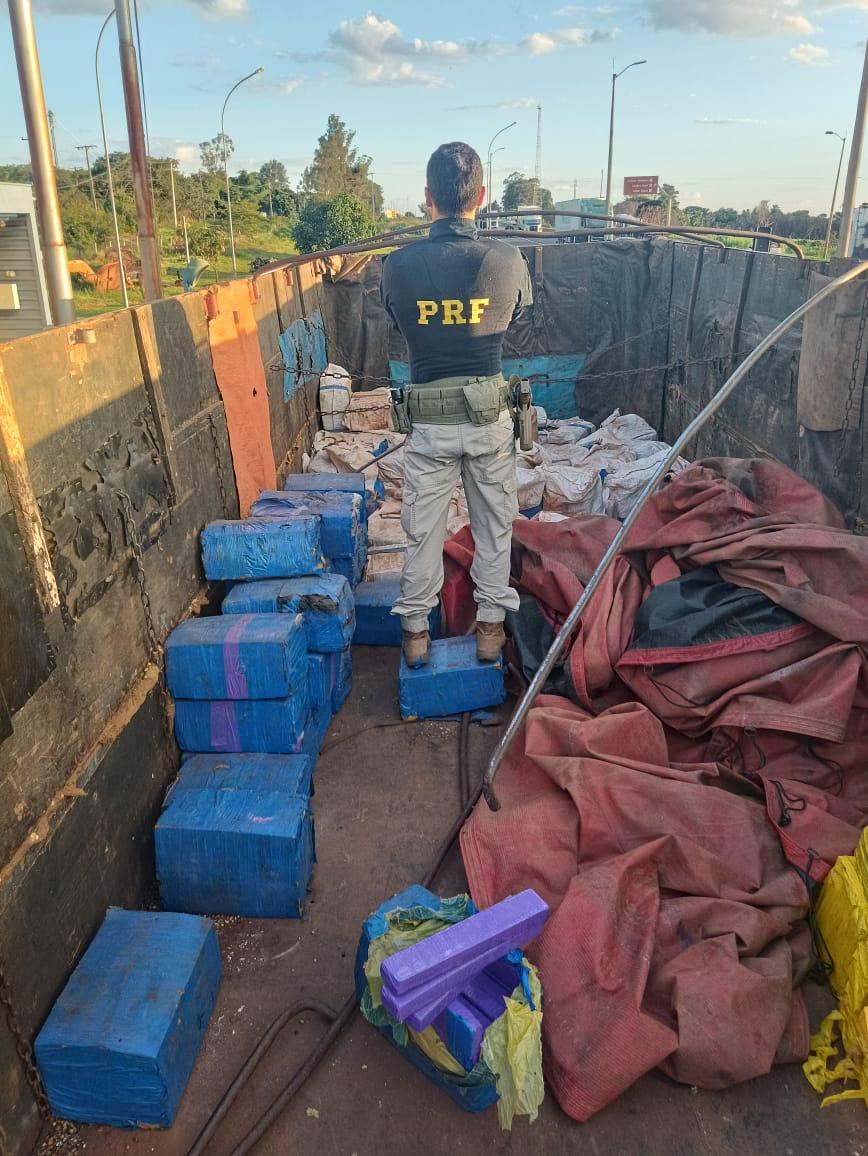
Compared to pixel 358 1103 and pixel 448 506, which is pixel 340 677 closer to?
pixel 448 506

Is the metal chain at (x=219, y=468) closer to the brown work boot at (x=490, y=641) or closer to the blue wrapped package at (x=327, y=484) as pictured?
the blue wrapped package at (x=327, y=484)

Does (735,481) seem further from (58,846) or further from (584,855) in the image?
(58,846)

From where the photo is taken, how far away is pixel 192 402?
4059 millimetres

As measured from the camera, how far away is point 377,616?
16.0ft

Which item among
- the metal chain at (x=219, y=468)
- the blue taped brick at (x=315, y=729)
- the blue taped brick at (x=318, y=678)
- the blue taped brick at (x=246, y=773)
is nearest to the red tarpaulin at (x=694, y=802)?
the blue taped brick at (x=246, y=773)

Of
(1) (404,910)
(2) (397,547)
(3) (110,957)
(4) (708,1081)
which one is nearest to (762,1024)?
(4) (708,1081)

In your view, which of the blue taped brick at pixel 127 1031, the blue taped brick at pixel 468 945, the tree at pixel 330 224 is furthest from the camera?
the tree at pixel 330 224

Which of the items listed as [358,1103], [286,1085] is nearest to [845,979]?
[358,1103]

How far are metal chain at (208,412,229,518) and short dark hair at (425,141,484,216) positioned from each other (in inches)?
63.8

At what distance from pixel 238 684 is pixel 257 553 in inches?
33.9

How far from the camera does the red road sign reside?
5084 centimetres

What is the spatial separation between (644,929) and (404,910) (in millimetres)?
810

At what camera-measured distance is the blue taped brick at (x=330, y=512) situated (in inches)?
180

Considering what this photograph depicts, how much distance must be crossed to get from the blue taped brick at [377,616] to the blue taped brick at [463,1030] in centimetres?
272
